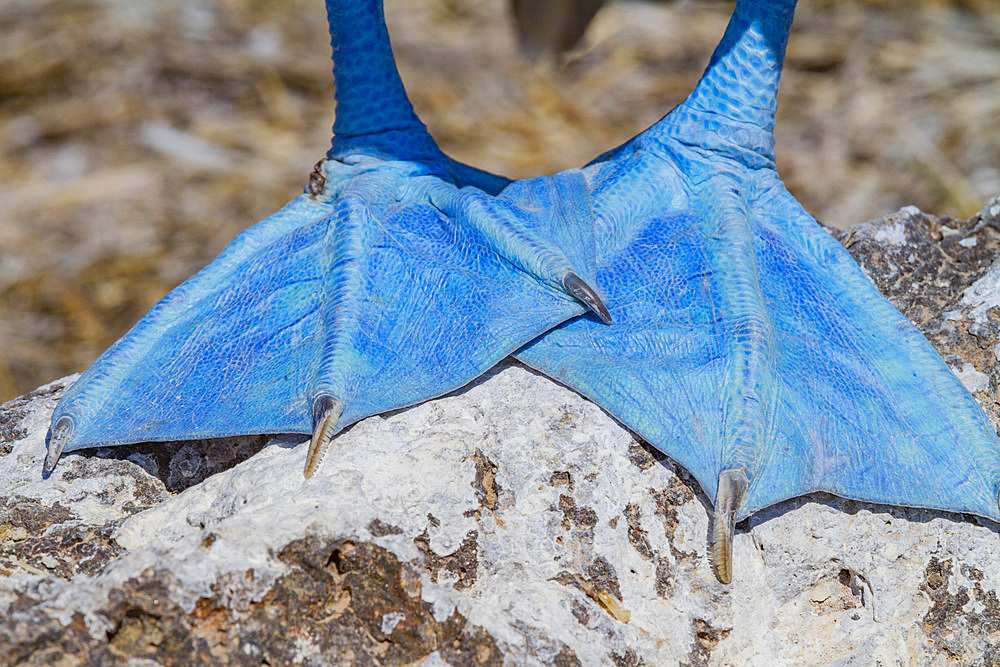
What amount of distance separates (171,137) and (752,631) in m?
3.43

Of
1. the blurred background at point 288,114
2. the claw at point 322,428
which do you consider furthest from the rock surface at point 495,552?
the blurred background at point 288,114

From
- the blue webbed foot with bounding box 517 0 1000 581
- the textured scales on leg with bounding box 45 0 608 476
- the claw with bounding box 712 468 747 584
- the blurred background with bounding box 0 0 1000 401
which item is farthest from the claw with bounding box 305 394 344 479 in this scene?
the blurred background with bounding box 0 0 1000 401

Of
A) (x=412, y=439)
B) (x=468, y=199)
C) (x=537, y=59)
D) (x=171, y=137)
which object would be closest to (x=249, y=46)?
(x=171, y=137)

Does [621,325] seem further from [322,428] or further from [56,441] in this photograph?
[56,441]

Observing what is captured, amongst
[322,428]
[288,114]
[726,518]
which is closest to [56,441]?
[322,428]

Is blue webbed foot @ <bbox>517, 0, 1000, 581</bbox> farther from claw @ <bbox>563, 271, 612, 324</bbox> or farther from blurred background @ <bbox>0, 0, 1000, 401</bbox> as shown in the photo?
blurred background @ <bbox>0, 0, 1000, 401</bbox>

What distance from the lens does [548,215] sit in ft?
4.48

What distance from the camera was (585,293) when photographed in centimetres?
120

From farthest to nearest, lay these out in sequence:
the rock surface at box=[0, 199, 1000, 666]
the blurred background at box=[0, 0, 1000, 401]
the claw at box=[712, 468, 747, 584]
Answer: the blurred background at box=[0, 0, 1000, 401] < the claw at box=[712, 468, 747, 584] < the rock surface at box=[0, 199, 1000, 666]

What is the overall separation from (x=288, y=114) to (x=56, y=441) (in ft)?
10.0

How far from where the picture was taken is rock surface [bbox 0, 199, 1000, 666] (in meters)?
0.95

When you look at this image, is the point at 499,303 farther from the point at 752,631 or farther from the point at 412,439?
the point at 752,631

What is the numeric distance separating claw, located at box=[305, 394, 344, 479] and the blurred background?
2.48 metres

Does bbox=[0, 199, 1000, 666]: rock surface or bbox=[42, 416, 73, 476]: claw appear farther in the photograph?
bbox=[42, 416, 73, 476]: claw
